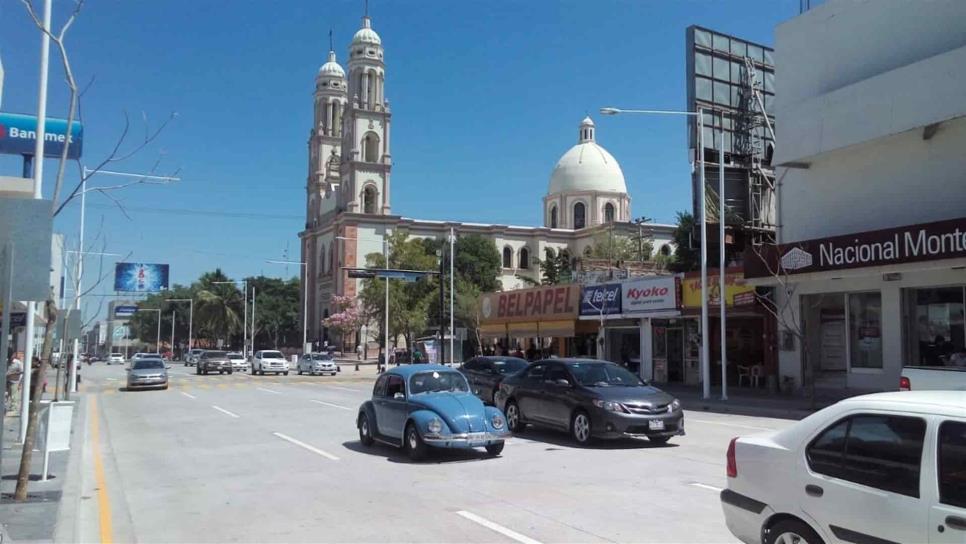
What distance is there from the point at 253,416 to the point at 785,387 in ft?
56.6

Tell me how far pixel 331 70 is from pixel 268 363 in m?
62.7

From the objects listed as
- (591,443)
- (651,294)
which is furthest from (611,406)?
(651,294)

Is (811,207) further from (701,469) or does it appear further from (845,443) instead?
(845,443)

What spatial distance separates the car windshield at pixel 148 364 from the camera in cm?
3334

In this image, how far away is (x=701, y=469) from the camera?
38.1 ft

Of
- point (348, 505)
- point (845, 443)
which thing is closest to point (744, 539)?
point (845, 443)

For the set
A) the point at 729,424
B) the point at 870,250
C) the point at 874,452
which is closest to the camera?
the point at 874,452

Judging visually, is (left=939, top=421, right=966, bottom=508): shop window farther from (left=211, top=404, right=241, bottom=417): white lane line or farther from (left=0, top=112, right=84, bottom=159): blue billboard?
(left=211, top=404, right=241, bottom=417): white lane line

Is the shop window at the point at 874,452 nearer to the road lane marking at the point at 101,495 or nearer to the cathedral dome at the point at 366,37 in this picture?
the road lane marking at the point at 101,495

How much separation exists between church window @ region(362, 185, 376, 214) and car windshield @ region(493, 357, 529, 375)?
7310 centimetres

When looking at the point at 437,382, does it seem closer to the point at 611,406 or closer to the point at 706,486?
the point at 611,406

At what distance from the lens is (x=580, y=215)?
107 meters

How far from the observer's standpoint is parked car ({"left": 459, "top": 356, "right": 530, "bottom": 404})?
20656mm

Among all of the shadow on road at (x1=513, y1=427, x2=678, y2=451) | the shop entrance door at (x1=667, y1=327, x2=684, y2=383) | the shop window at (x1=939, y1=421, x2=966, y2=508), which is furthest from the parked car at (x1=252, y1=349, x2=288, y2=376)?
the shop window at (x1=939, y1=421, x2=966, y2=508)
